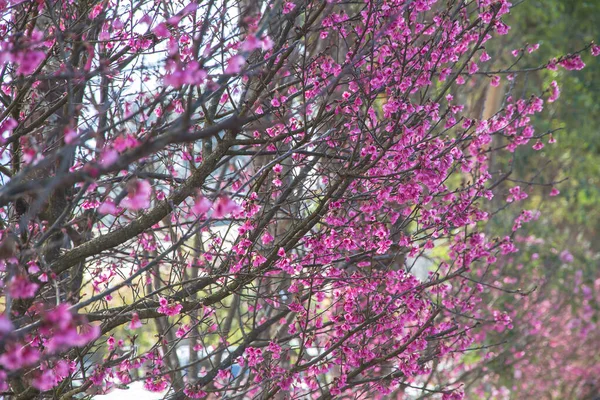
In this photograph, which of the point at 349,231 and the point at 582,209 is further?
the point at 582,209

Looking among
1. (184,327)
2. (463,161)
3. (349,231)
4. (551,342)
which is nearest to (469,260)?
(463,161)

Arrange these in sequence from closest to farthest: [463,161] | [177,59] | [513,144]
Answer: [177,59] → [463,161] → [513,144]

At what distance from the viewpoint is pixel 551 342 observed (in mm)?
12008

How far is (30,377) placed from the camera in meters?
4.27

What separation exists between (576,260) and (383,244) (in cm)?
987

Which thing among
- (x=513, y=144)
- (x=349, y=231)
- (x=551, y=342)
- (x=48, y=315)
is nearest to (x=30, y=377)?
(x=349, y=231)

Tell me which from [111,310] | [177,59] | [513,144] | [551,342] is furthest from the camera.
Result: [551,342]

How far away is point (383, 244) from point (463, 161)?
38.4 inches

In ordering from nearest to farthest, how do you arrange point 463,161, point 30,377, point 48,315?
1. point 48,315
2. point 30,377
3. point 463,161

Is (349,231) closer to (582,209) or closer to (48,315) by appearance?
(48,315)

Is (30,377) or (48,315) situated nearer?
(48,315)

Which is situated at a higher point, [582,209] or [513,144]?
[582,209]

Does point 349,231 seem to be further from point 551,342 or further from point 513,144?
point 551,342

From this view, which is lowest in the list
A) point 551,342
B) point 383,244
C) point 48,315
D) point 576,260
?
point 48,315
